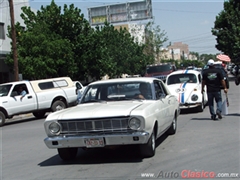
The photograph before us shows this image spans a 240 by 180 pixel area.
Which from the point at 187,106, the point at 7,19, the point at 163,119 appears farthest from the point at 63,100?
the point at 7,19

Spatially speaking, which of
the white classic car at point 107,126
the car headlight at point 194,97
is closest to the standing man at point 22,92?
the car headlight at point 194,97

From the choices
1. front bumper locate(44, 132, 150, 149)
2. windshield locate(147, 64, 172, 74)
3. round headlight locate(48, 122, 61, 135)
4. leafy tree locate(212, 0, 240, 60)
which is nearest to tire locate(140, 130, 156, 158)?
front bumper locate(44, 132, 150, 149)

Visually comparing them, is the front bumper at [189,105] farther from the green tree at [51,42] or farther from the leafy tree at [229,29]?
the leafy tree at [229,29]

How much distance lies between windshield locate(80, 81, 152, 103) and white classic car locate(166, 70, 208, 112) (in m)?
6.34

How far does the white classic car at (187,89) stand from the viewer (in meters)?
14.6

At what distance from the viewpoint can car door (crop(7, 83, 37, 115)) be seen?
1792cm

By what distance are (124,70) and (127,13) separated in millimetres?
29333

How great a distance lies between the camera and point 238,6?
151 feet

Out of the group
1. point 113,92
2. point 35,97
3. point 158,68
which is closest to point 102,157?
point 113,92

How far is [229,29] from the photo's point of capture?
1836 inches

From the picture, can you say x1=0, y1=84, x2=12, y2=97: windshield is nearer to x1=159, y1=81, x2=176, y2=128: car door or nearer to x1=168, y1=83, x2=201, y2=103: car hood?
x1=168, y1=83, x2=201, y2=103: car hood

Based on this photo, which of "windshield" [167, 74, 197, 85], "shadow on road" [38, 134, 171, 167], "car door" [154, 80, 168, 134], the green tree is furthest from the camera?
the green tree

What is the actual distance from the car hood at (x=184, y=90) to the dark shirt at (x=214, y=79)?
264 cm

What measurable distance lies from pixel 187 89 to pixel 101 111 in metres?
8.35
